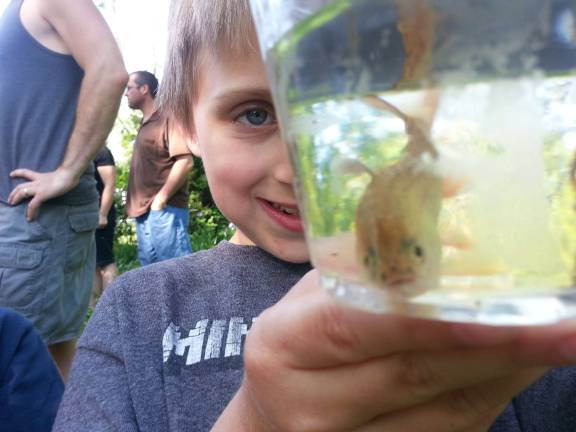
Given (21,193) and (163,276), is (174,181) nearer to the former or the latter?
(21,193)

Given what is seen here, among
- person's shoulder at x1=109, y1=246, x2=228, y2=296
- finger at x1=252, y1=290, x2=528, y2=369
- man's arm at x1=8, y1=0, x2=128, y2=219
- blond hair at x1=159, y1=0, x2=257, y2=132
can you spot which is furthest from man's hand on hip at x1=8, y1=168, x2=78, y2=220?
finger at x1=252, y1=290, x2=528, y2=369

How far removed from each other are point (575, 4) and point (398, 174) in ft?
0.31

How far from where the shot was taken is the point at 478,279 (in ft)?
0.73

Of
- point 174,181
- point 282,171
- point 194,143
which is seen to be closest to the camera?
point 282,171

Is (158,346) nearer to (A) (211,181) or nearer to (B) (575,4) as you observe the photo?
(A) (211,181)

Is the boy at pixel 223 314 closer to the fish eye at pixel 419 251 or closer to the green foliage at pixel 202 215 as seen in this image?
the fish eye at pixel 419 251

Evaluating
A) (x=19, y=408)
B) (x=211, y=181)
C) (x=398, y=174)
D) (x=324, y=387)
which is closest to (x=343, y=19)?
(x=398, y=174)

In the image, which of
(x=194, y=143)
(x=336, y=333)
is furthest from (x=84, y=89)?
(x=336, y=333)

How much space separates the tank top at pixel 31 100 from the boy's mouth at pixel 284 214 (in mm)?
806

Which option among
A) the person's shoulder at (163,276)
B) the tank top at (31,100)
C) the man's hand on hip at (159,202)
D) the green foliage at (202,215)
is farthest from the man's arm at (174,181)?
the green foliage at (202,215)

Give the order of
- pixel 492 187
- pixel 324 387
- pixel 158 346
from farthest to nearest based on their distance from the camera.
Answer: pixel 158 346
pixel 324 387
pixel 492 187

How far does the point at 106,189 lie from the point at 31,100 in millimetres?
2050

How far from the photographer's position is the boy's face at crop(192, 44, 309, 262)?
2.44 ft

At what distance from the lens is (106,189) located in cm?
336
